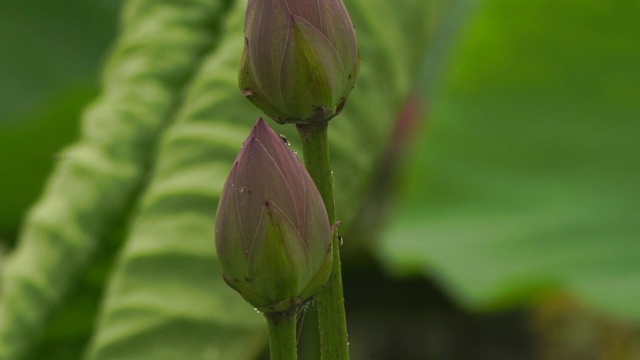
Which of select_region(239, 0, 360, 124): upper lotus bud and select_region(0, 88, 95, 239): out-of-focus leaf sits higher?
select_region(0, 88, 95, 239): out-of-focus leaf

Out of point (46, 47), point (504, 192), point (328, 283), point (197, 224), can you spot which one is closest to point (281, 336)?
point (328, 283)

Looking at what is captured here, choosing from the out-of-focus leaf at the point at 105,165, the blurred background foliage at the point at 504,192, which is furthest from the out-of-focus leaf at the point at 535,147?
the out-of-focus leaf at the point at 105,165

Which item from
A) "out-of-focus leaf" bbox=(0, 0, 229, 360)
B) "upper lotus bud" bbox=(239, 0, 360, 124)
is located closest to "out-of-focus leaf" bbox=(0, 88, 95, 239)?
"out-of-focus leaf" bbox=(0, 0, 229, 360)

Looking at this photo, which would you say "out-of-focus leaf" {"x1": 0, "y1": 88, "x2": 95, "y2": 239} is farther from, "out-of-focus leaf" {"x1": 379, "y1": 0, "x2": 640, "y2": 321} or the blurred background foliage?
"out-of-focus leaf" {"x1": 379, "y1": 0, "x2": 640, "y2": 321}

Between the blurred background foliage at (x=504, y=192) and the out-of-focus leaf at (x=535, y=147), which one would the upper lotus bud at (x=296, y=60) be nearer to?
the blurred background foliage at (x=504, y=192)

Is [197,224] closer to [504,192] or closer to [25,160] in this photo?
[504,192]

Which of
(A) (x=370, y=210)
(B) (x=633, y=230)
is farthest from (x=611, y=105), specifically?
(A) (x=370, y=210)
